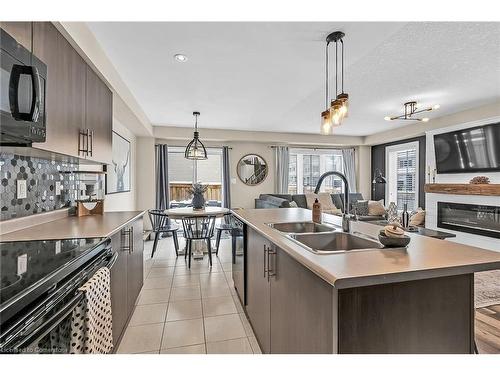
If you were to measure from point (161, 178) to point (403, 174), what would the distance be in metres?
5.88

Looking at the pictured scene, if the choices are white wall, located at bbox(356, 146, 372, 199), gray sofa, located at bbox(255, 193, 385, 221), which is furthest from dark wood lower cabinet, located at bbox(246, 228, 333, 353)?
white wall, located at bbox(356, 146, 372, 199)

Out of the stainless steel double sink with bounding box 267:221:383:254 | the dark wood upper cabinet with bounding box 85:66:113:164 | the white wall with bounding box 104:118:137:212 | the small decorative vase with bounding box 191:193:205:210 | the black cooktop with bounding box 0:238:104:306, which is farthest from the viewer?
the small decorative vase with bounding box 191:193:205:210

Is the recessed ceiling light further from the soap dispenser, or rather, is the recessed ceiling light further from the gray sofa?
the gray sofa

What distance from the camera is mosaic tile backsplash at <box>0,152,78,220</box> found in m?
1.63

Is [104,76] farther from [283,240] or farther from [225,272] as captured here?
[225,272]

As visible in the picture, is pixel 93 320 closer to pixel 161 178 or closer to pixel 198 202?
pixel 198 202

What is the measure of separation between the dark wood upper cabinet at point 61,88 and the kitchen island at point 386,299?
1.58 metres

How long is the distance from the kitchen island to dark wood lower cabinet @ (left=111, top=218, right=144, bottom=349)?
48.5 inches

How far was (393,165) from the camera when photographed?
22.1ft

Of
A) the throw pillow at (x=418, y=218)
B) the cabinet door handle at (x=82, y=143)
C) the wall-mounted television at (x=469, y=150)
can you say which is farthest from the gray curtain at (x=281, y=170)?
the cabinet door handle at (x=82, y=143)

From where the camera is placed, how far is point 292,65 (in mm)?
2754

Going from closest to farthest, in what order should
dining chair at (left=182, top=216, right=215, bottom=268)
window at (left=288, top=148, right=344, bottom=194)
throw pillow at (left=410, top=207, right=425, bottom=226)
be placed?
dining chair at (left=182, top=216, right=215, bottom=268)
throw pillow at (left=410, top=207, right=425, bottom=226)
window at (left=288, top=148, right=344, bottom=194)

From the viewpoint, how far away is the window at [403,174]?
6103 millimetres
